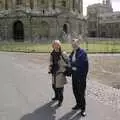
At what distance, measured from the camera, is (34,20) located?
72938 millimetres

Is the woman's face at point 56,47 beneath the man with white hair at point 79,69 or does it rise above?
above

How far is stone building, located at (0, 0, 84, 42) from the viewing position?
72.7 meters

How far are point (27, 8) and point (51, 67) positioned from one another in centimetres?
6380

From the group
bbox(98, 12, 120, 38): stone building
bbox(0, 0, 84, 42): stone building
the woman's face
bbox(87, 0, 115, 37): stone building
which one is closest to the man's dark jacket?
the woman's face

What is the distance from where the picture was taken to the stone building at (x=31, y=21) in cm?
→ 7269

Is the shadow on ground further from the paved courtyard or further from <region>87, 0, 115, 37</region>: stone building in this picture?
<region>87, 0, 115, 37</region>: stone building

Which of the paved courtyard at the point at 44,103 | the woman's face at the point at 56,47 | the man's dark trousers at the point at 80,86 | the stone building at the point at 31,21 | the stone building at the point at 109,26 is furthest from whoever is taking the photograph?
the stone building at the point at 109,26

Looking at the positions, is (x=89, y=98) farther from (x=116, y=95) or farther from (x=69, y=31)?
(x=69, y=31)

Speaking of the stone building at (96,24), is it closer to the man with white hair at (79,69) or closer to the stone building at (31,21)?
the stone building at (31,21)

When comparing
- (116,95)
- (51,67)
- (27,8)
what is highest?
(27,8)

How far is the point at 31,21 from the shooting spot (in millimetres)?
72875

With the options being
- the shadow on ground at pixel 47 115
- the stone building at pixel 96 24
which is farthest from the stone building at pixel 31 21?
the shadow on ground at pixel 47 115

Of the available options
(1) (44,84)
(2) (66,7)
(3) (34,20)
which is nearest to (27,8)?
(3) (34,20)

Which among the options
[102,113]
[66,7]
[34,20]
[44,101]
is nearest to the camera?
[102,113]
